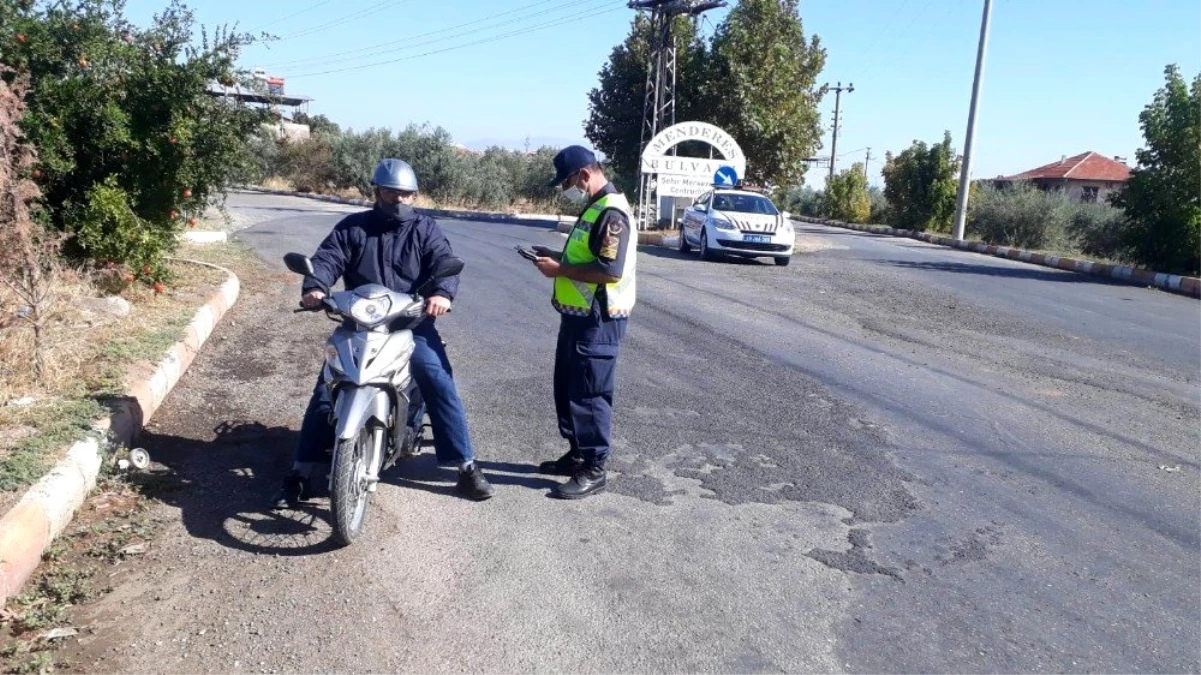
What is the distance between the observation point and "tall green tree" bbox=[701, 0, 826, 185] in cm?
3042

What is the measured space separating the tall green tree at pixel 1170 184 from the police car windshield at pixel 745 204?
787cm

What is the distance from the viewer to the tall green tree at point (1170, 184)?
19.5 meters

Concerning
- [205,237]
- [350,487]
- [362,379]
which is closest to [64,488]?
[350,487]

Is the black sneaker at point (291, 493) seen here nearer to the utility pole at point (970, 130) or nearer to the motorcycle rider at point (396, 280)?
the motorcycle rider at point (396, 280)

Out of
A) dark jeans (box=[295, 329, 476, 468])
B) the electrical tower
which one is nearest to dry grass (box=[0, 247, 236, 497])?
dark jeans (box=[295, 329, 476, 468])

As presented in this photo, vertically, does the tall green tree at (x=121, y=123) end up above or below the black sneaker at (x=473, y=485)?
above

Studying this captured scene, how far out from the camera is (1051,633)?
382cm

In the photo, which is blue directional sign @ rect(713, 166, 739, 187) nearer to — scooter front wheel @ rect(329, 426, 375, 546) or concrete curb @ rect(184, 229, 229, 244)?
concrete curb @ rect(184, 229, 229, 244)

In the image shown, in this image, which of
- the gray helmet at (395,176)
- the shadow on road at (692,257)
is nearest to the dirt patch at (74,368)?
the gray helmet at (395,176)

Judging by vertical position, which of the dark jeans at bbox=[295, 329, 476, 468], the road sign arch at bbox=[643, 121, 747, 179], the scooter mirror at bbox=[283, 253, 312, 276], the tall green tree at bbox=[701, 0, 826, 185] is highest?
the tall green tree at bbox=[701, 0, 826, 185]

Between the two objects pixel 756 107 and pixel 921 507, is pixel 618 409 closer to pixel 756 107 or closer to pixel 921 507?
pixel 921 507

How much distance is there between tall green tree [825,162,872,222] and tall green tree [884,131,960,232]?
172 inches

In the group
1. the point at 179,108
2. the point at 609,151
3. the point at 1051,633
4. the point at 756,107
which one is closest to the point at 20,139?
the point at 179,108

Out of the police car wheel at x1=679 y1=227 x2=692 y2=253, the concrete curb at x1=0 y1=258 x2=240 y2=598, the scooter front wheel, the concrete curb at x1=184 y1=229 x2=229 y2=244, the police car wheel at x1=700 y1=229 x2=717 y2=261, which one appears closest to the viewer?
the concrete curb at x1=0 y1=258 x2=240 y2=598
